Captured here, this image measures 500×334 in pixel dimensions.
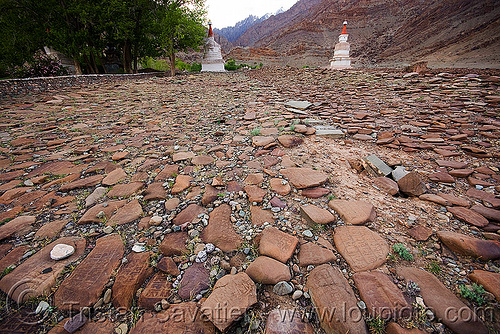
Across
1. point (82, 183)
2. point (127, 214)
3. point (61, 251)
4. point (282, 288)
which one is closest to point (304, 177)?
point (282, 288)

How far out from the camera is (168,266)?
1.37 meters

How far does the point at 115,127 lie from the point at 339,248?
474 cm

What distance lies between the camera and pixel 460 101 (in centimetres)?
→ 463

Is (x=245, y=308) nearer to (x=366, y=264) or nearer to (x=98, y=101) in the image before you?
(x=366, y=264)

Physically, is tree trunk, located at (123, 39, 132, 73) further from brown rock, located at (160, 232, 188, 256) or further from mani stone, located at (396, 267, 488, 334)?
mani stone, located at (396, 267, 488, 334)

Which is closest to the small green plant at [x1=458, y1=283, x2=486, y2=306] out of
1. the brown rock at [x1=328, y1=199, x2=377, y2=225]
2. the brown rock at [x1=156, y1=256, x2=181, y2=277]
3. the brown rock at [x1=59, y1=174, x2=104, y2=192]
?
the brown rock at [x1=328, y1=199, x2=377, y2=225]

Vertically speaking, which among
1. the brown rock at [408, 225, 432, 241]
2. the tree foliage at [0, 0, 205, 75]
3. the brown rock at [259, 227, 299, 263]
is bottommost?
the brown rock at [408, 225, 432, 241]

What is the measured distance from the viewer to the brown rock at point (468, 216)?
5.40ft

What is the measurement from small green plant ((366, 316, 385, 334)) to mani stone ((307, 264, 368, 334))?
1.6 inches

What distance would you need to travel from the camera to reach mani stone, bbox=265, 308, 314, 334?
1.04 metres

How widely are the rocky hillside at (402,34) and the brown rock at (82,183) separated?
21966 millimetres

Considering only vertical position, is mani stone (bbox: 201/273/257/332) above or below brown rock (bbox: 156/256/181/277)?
above

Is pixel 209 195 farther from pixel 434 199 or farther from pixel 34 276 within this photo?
pixel 434 199

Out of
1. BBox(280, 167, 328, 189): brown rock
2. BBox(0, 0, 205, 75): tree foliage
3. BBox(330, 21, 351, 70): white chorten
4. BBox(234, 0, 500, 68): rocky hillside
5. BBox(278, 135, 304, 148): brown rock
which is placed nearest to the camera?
BBox(280, 167, 328, 189): brown rock
